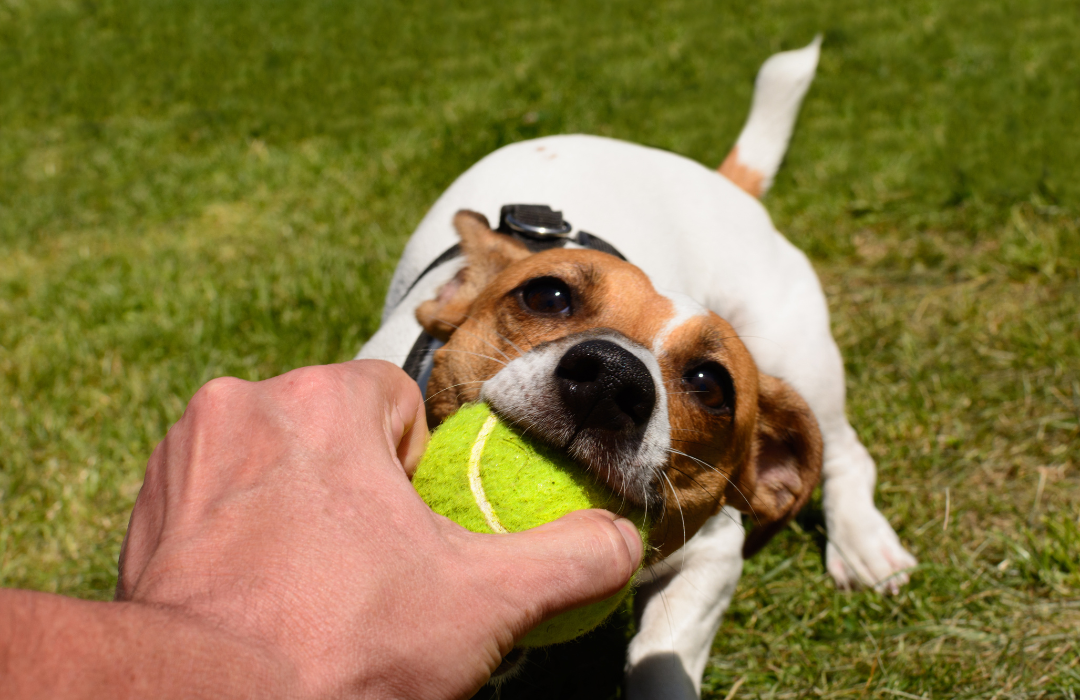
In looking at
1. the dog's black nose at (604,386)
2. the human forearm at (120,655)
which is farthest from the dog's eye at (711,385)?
the human forearm at (120,655)

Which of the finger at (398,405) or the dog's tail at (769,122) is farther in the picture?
the dog's tail at (769,122)

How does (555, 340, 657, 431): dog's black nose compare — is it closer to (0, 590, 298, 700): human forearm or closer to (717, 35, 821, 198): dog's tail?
(0, 590, 298, 700): human forearm

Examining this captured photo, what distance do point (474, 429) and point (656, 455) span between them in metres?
0.46

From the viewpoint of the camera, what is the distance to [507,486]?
168 cm

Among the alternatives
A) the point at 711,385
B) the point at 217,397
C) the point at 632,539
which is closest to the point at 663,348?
the point at 711,385

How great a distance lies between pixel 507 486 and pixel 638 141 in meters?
5.64

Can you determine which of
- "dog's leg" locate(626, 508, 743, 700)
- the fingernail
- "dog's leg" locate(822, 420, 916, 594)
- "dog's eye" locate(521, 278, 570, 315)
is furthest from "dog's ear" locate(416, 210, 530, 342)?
"dog's leg" locate(822, 420, 916, 594)

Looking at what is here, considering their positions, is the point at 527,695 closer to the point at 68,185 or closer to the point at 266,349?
the point at 266,349

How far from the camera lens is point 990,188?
5484 mm

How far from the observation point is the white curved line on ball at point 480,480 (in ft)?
5.39

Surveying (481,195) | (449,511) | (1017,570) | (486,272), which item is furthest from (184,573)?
(1017,570)

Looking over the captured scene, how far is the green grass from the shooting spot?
319 centimetres

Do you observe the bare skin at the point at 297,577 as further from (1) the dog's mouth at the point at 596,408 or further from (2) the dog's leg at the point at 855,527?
(2) the dog's leg at the point at 855,527

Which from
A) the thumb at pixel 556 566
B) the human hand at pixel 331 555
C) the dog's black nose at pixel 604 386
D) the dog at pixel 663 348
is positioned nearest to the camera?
the human hand at pixel 331 555
